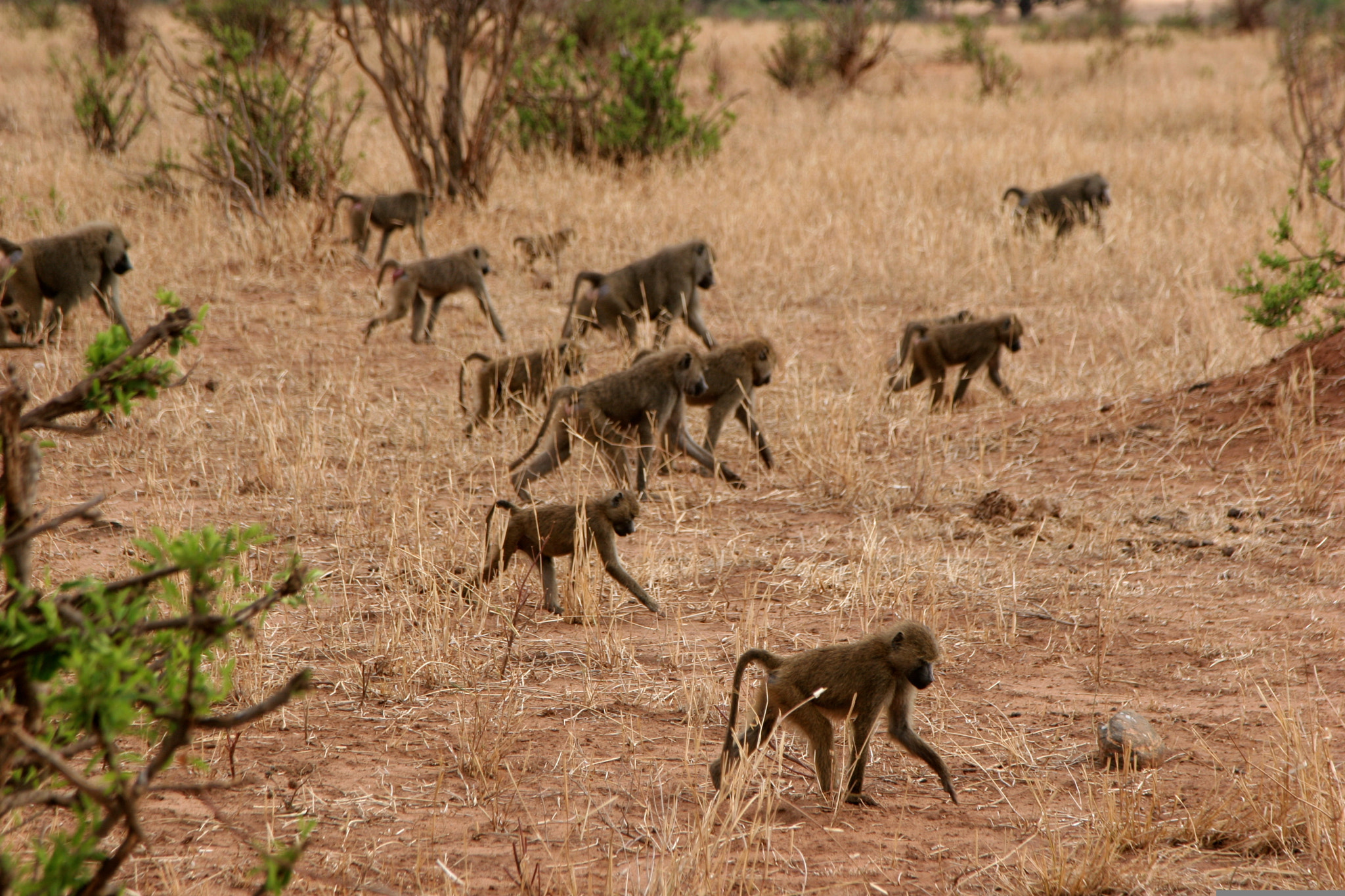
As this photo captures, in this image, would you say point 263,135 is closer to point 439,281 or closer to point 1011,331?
point 439,281

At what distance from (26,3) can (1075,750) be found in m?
31.0

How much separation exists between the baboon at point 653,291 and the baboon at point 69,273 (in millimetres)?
2914

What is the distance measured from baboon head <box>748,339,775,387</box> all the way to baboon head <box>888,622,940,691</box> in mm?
3211

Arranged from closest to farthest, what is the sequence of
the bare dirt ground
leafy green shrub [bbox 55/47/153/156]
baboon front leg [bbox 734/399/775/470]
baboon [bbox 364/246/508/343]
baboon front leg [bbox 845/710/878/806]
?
the bare dirt ground
baboon front leg [bbox 845/710/878/806]
baboon front leg [bbox 734/399/775/470]
baboon [bbox 364/246/508/343]
leafy green shrub [bbox 55/47/153/156]

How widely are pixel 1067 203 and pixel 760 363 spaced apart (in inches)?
225

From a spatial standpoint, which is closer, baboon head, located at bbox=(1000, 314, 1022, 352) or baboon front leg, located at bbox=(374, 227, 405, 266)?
baboon head, located at bbox=(1000, 314, 1022, 352)

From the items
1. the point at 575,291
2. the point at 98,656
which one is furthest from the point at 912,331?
the point at 98,656

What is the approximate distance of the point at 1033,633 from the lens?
4.93m

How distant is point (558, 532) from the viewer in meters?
5.17

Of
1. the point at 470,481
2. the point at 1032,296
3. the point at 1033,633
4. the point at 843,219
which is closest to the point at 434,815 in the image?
the point at 1033,633

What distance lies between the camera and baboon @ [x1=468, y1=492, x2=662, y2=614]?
5133 mm

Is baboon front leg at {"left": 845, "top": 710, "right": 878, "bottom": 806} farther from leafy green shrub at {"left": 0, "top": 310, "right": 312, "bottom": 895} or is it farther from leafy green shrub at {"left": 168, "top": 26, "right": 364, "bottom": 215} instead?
leafy green shrub at {"left": 168, "top": 26, "right": 364, "bottom": 215}

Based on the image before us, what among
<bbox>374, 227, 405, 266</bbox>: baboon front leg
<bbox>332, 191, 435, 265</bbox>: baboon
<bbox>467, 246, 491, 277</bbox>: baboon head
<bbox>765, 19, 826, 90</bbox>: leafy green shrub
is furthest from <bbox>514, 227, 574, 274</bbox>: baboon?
<bbox>765, 19, 826, 90</bbox>: leafy green shrub

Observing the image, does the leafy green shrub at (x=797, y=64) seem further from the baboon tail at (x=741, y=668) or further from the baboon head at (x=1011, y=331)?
the baboon tail at (x=741, y=668)
